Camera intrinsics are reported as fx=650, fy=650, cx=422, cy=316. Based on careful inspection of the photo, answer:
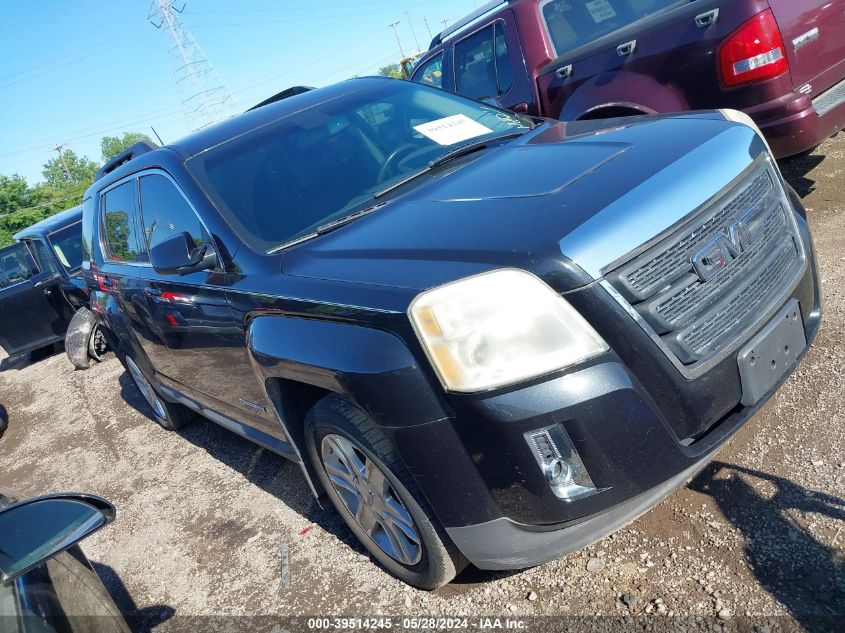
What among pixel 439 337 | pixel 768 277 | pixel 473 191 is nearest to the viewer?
pixel 439 337

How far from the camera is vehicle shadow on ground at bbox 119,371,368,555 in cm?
317

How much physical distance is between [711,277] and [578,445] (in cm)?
66

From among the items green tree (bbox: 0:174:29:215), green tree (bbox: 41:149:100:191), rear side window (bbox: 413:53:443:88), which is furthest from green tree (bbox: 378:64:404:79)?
green tree (bbox: 41:149:100:191)

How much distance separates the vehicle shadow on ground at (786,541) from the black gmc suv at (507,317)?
0.48 metres

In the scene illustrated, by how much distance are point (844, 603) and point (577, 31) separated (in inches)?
192

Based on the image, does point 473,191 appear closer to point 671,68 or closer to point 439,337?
point 439,337

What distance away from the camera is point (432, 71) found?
678 cm

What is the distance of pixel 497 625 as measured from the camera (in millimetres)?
2256

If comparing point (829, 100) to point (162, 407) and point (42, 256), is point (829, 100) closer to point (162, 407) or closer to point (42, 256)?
point (162, 407)

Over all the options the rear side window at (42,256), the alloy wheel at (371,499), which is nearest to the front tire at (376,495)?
the alloy wheel at (371,499)

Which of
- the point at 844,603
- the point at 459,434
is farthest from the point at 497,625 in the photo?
the point at 844,603

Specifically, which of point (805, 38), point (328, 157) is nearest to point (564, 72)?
point (805, 38)

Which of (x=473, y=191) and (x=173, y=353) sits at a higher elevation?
(x=473, y=191)

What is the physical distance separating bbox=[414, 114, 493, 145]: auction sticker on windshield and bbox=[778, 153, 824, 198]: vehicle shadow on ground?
10.3 feet
